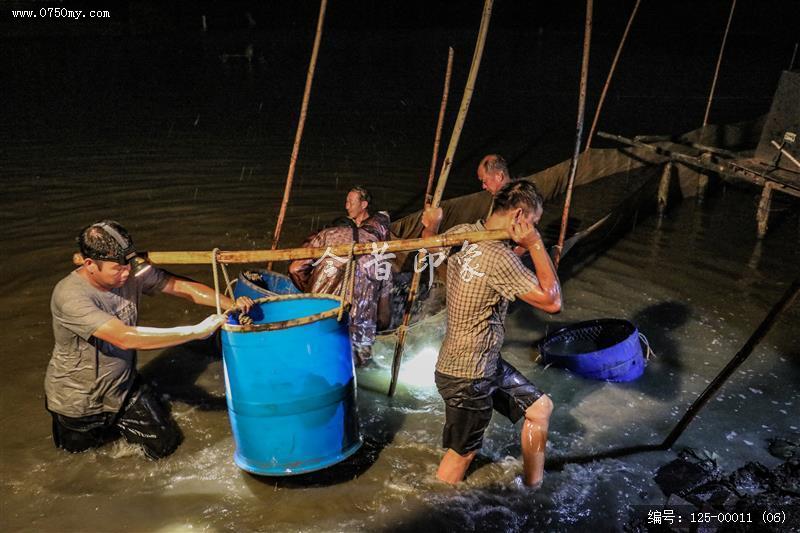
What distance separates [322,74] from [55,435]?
1861cm

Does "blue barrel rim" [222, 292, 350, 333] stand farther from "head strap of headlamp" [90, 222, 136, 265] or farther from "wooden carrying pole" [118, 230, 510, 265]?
"head strap of headlamp" [90, 222, 136, 265]

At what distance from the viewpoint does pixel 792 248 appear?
8656 mm

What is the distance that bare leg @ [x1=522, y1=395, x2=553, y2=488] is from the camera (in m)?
3.68

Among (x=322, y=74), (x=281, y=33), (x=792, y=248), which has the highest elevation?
(x=281, y=33)

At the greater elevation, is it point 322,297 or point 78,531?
point 322,297

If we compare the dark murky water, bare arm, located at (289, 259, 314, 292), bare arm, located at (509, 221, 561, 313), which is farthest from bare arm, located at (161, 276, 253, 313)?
bare arm, located at (509, 221, 561, 313)

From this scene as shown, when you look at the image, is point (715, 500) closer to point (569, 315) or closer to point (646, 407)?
point (646, 407)

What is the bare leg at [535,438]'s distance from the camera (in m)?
3.68

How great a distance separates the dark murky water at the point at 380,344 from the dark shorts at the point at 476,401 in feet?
1.59

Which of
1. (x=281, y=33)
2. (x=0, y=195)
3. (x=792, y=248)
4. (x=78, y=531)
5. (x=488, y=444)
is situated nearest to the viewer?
(x=78, y=531)

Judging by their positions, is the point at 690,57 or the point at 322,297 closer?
the point at 322,297

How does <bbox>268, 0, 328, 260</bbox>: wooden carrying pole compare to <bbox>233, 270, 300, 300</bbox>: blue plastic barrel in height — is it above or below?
above

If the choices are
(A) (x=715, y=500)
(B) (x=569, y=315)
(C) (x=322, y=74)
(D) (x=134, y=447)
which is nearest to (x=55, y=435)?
(D) (x=134, y=447)

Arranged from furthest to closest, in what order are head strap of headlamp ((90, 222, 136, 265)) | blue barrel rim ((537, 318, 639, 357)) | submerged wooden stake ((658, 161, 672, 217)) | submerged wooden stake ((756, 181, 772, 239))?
1. submerged wooden stake ((658, 161, 672, 217))
2. submerged wooden stake ((756, 181, 772, 239))
3. blue barrel rim ((537, 318, 639, 357))
4. head strap of headlamp ((90, 222, 136, 265))
